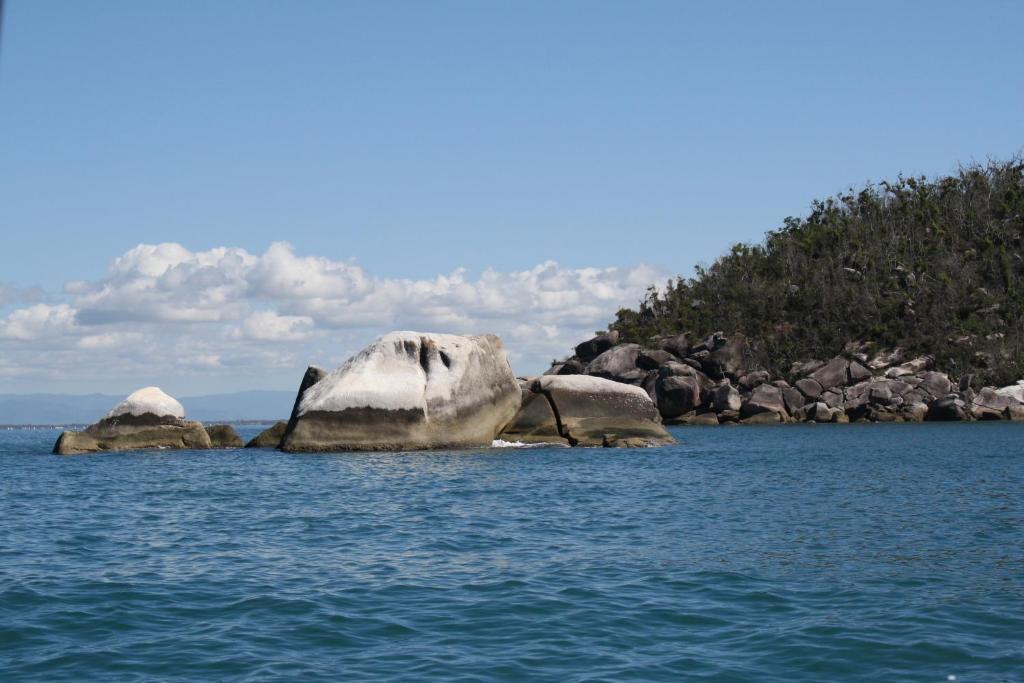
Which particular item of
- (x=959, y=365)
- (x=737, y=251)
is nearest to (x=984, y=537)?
(x=959, y=365)

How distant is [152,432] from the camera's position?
4350 centimetres

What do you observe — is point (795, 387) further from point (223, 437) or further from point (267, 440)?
point (223, 437)

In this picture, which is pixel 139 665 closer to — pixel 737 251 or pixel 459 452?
pixel 459 452

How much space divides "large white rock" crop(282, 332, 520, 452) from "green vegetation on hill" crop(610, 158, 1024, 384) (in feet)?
161

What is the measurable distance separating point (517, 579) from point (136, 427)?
3320 centimetres

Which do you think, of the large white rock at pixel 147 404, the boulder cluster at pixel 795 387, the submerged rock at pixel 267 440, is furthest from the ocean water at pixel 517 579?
the boulder cluster at pixel 795 387

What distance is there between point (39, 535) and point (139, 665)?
10099 millimetres

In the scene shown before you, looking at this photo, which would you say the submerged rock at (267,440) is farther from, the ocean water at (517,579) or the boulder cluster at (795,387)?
the boulder cluster at (795,387)

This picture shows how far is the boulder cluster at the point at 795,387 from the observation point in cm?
6806

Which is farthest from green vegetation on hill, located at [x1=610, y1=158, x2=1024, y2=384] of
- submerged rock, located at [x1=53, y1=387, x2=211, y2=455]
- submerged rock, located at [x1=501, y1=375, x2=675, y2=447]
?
submerged rock, located at [x1=53, y1=387, x2=211, y2=455]

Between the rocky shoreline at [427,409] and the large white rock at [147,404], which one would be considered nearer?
the rocky shoreline at [427,409]

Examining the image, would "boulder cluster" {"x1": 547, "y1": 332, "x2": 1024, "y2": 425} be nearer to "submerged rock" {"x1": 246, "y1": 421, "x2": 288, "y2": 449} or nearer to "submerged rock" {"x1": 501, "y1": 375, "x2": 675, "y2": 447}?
"submerged rock" {"x1": 501, "y1": 375, "x2": 675, "y2": 447}

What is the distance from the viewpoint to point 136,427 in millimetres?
43188

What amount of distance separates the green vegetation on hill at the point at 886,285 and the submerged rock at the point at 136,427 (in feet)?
167
